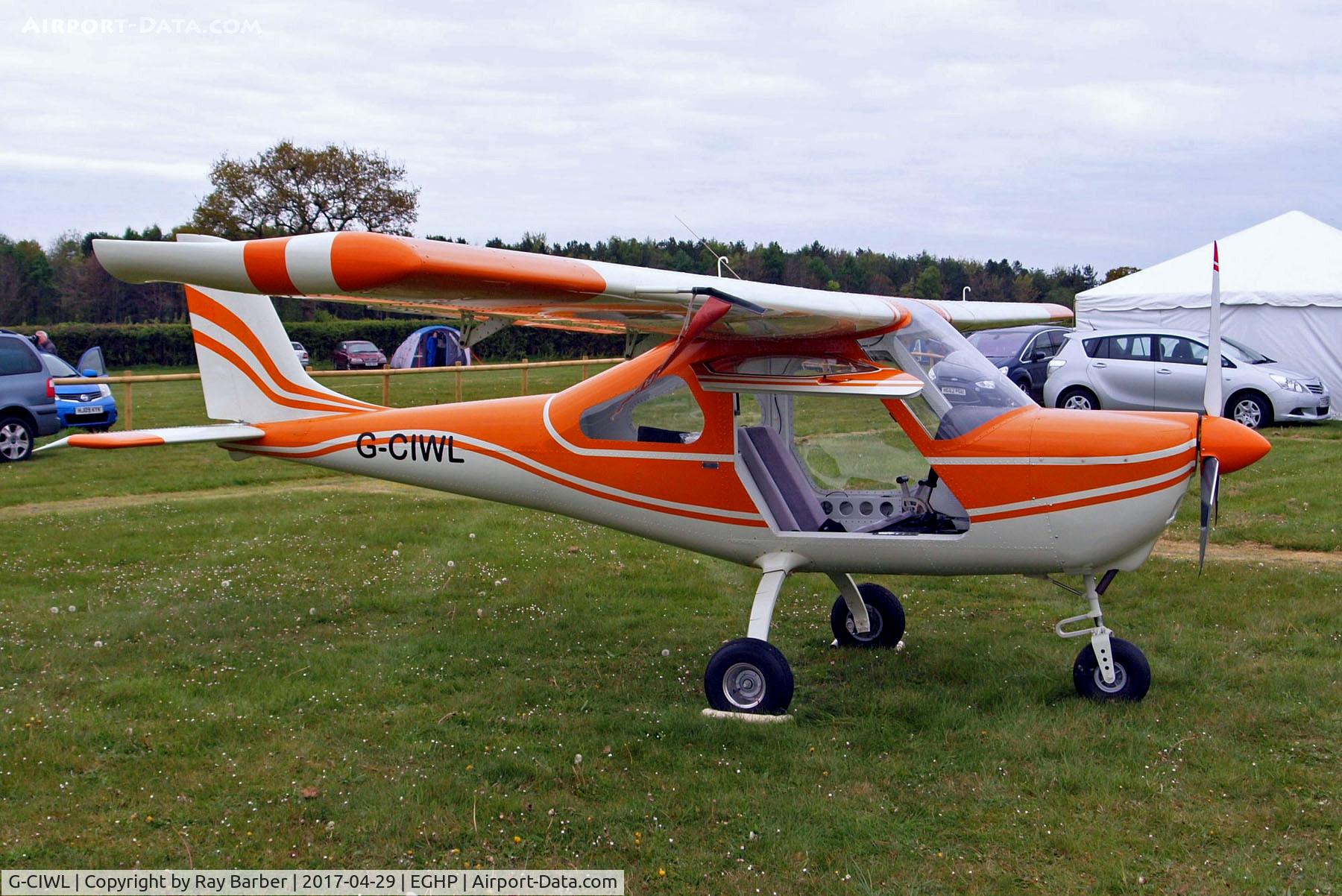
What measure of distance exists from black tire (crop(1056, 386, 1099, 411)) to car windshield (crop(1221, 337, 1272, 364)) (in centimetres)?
222

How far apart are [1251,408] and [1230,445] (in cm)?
1409

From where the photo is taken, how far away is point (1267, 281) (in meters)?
20.5

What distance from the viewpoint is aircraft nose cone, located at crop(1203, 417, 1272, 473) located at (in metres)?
5.54

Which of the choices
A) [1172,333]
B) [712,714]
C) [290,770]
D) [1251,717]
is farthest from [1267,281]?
[290,770]

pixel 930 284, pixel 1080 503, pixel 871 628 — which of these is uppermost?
pixel 930 284

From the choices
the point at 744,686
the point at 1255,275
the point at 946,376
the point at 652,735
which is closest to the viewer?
the point at 652,735

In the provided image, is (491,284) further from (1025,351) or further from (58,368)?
(1025,351)

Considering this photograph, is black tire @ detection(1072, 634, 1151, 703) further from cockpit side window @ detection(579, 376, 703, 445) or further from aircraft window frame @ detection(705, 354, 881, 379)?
cockpit side window @ detection(579, 376, 703, 445)

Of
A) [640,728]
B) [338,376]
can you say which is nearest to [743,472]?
[640,728]

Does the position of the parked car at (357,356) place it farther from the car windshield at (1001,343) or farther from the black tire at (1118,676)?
the black tire at (1118,676)

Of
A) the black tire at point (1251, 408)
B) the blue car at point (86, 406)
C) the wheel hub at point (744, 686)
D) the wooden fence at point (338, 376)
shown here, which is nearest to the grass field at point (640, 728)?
the wheel hub at point (744, 686)

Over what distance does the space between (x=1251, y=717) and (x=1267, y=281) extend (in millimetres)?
17520

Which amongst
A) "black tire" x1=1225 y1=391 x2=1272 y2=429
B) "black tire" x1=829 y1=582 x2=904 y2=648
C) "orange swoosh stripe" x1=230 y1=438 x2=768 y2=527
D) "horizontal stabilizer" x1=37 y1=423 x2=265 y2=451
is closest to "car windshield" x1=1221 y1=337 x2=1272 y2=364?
"black tire" x1=1225 y1=391 x2=1272 y2=429

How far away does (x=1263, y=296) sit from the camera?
20.1 m
